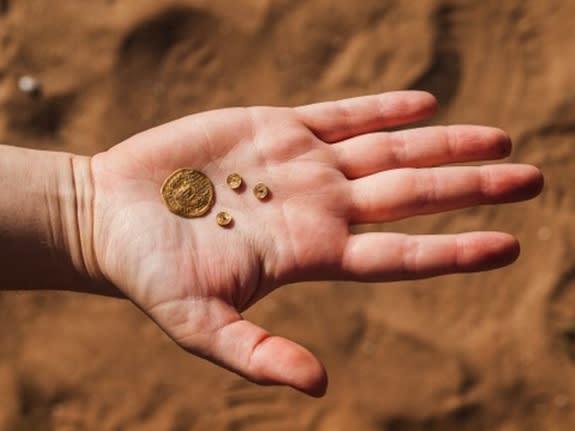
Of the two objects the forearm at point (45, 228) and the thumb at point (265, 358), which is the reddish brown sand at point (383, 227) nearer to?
the forearm at point (45, 228)

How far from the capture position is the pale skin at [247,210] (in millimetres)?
2178

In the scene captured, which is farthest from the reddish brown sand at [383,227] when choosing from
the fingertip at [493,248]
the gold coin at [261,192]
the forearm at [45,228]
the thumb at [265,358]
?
the thumb at [265,358]

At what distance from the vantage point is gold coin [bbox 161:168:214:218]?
2352 mm

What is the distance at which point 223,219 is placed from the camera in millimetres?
2387

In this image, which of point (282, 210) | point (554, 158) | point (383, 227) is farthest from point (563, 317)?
point (282, 210)

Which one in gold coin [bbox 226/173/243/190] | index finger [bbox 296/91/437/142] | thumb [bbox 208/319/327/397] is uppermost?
index finger [bbox 296/91/437/142]

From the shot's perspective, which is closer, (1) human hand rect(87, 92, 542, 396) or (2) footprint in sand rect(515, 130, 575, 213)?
(1) human hand rect(87, 92, 542, 396)

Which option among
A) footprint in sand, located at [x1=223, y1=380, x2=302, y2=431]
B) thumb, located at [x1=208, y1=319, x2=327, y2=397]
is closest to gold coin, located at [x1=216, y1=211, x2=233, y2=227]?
thumb, located at [x1=208, y1=319, x2=327, y2=397]

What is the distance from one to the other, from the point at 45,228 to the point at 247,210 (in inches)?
31.1

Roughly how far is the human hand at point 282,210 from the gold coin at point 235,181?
24 mm

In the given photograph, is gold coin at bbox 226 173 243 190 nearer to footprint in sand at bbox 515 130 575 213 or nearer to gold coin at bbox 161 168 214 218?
gold coin at bbox 161 168 214 218

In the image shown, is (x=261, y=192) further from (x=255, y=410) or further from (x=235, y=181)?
(x=255, y=410)

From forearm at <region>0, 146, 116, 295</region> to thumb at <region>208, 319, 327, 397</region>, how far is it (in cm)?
68

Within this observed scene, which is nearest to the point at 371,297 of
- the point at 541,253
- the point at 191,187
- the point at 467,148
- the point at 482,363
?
the point at 482,363
